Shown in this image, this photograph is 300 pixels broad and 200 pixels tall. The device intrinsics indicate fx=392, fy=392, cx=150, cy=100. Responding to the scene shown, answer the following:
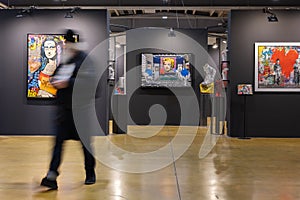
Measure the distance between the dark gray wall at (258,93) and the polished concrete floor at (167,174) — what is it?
47.3 inches

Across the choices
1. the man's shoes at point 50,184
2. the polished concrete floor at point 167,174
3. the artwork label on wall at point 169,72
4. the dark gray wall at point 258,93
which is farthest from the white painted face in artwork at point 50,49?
the man's shoes at point 50,184

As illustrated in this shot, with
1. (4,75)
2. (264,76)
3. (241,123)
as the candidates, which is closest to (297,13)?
(264,76)

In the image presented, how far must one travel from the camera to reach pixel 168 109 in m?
12.4

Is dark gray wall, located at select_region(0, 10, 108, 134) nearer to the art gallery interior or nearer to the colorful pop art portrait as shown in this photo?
the art gallery interior

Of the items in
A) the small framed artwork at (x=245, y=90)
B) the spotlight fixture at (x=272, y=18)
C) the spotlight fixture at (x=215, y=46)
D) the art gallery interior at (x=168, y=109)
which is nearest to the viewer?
the art gallery interior at (x=168, y=109)

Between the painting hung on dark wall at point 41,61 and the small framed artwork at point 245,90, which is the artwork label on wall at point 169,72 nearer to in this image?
the small framed artwork at point 245,90

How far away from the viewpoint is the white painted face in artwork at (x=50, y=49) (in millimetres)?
9375

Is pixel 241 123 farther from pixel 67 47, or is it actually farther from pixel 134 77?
pixel 67 47

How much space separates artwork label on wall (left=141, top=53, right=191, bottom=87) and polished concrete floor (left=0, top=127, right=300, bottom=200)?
14.4 feet

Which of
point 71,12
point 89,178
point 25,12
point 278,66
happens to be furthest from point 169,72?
point 89,178

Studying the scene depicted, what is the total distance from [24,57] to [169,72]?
4.67 meters

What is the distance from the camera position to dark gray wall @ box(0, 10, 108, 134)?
9375mm

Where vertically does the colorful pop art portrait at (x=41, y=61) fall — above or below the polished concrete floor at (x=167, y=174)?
above

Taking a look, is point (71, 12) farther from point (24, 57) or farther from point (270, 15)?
point (270, 15)
